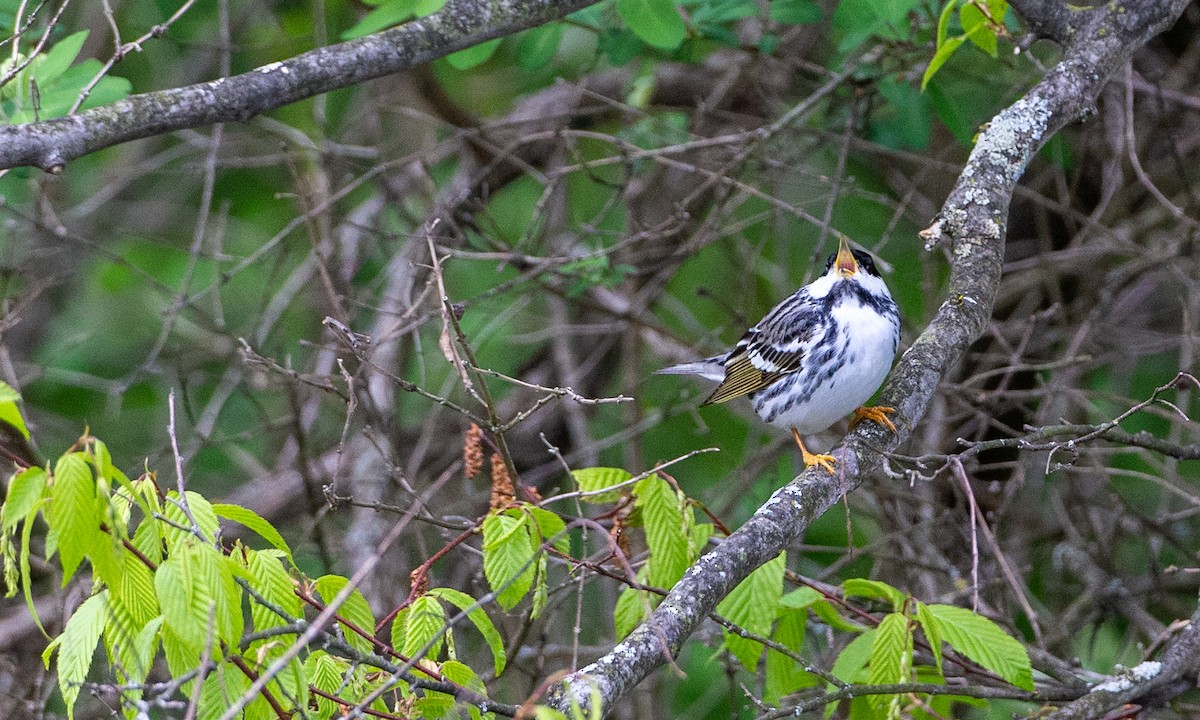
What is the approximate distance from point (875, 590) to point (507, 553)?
0.98 meters

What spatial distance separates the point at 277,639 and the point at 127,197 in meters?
5.57

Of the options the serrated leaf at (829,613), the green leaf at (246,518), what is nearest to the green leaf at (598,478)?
the serrated leaf at (829,613)

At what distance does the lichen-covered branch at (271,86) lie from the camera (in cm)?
271

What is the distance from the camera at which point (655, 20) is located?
4184 mm

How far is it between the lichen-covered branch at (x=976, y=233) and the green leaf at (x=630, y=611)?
40cm

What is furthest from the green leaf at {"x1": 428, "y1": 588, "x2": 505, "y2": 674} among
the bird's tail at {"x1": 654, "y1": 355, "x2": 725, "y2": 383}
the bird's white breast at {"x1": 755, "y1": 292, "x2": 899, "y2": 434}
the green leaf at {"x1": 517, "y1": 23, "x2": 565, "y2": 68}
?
the green leaf at {"x1": 517, "y1": 23, "x2": 565, "y2": 68}

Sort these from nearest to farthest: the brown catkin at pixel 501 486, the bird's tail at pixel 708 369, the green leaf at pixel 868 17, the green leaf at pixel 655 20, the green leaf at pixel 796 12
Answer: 1. the brown catkin at pixel 501 486
2. the green leaf at pixel 868 17
3. the green leaf at pixel 655 20
4. the green leaf at pixel 796 12
5. the bird's tail at pixel 708 369

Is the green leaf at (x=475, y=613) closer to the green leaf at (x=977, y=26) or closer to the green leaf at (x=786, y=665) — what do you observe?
the green leaf at (x=786, y=665)

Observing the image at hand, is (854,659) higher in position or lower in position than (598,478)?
lower

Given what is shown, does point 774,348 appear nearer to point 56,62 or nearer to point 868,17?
point 868,17

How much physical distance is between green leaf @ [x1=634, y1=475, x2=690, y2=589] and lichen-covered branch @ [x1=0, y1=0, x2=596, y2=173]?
4.45 ft

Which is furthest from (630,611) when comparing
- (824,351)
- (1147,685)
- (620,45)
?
(620,45)

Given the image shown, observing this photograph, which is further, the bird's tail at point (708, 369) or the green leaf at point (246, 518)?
the bird's tail at point (708, 369)

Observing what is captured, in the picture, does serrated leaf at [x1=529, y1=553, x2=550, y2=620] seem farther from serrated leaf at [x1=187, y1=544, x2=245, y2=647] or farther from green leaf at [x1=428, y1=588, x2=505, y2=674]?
serrated leaf at [x1=187, y1=544, x2=245, y2=647]
